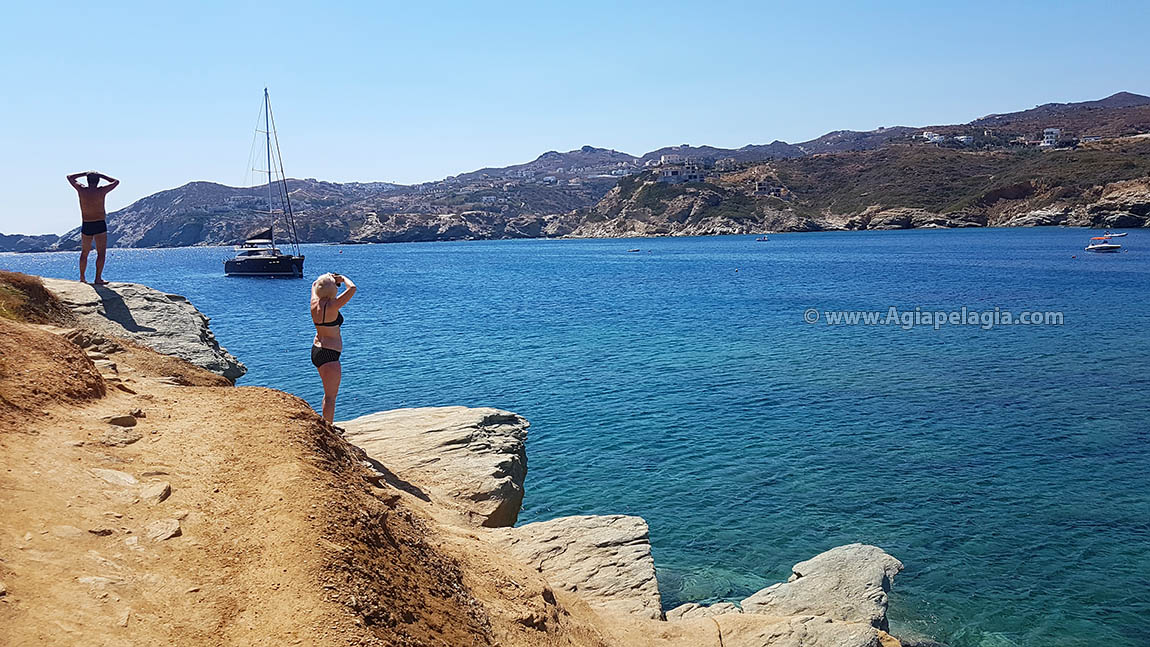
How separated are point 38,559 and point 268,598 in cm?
158

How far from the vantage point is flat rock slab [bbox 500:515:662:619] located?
955 cm

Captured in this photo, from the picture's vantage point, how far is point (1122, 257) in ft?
257

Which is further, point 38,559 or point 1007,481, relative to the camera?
point 1007,481

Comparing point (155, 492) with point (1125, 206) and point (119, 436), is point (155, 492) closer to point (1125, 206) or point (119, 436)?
point (119, 436)

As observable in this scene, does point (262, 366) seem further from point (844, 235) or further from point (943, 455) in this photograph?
point (844, 235)

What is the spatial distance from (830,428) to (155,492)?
62.4ft

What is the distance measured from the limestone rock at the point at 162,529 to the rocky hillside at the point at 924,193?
151719mm

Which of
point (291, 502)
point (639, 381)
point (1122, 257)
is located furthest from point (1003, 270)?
point (291, 502)

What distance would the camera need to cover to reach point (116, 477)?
6234 millimetres

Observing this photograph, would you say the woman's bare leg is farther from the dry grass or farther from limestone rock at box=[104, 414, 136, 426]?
the dry grass

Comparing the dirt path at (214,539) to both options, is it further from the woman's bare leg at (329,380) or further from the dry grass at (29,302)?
the dry grass at (29,302)

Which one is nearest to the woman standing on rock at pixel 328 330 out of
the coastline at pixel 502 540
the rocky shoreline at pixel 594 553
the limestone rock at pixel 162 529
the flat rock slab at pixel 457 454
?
the coastline at pixel 502 540

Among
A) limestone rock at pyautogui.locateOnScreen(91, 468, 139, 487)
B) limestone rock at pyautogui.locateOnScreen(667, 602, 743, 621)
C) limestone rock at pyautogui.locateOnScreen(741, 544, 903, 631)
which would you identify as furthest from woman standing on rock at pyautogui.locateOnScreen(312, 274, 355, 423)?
limestone rock at pyautogui.locateOnScreen(741, 544, 903, 631)

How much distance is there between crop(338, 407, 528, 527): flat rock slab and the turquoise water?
7.72ft
